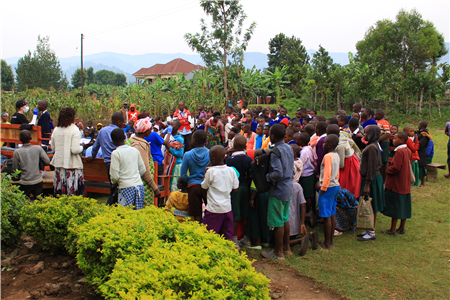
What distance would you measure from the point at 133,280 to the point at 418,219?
611 cm

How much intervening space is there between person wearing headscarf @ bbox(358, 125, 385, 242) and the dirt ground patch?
1842 mm

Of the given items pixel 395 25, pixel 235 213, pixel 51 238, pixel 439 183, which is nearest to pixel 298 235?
pixel 235 213

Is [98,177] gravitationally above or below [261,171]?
below

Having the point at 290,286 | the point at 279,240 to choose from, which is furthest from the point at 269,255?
the point at 290,286

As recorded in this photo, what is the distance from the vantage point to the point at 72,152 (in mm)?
5309

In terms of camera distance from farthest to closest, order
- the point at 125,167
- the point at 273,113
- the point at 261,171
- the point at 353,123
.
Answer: the point at 273,113 → the point at 353,123 → the point at 261,171 → the point at 125,167

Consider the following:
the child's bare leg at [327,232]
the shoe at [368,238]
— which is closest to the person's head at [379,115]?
the shoe at [368,238]

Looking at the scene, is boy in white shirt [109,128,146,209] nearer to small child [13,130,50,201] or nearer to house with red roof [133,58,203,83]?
small child [13,130,50,201]

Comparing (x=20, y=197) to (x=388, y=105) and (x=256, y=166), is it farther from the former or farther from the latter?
(x=388, y=105)

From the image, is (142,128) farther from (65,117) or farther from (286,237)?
(286,237)

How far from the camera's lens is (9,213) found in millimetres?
4246

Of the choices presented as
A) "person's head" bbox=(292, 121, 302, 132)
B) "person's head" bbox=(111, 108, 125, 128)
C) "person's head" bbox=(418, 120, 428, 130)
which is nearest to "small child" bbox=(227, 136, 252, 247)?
"person's head" bbox=(111, 108, 125, 128)

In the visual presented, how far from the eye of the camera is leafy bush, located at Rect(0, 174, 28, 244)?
4133 millimetres

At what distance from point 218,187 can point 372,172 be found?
285 centimetres
